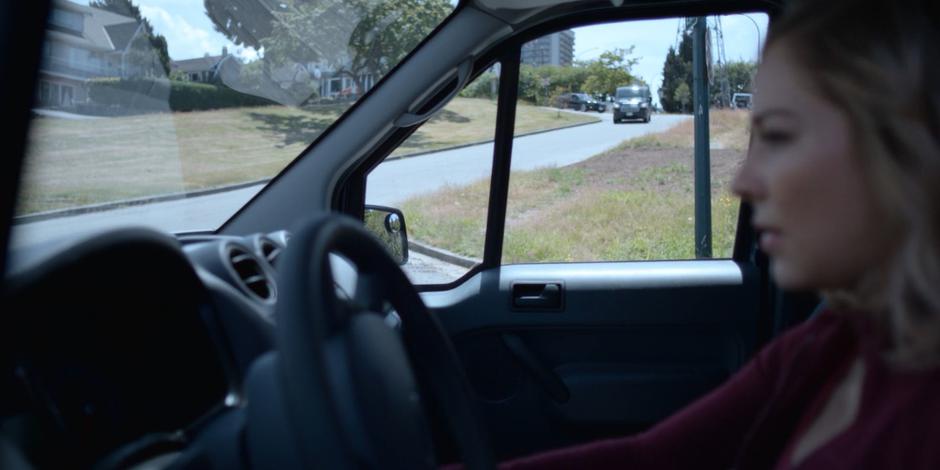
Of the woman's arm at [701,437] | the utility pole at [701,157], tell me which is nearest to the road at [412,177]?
the utility pole at [701,157]

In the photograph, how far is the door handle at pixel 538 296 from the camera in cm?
323

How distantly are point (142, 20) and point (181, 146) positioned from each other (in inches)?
15.1

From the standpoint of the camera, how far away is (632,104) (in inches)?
160

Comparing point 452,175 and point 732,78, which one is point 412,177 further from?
point 732,78

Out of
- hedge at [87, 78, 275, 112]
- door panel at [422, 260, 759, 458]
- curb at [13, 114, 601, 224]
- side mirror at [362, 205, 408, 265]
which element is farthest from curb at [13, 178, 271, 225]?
door panel at [422, 260, 759, 458]

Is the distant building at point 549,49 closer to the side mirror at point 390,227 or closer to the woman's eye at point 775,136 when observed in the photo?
the side mirror at point 390,227

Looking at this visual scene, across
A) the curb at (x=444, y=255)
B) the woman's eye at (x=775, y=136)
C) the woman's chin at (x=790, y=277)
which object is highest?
the woman's eye at (x=775, y=136)

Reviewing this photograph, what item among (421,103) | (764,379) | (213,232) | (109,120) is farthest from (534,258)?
(764,379)

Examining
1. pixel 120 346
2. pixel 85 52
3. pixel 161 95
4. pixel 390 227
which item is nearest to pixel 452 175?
pixel 390 227

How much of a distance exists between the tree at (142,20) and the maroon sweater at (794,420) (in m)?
1.41

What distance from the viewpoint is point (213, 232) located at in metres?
2.54

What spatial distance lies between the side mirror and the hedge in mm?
560

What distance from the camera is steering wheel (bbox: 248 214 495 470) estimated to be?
43.3 inches

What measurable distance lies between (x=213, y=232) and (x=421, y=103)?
2.52 ft
